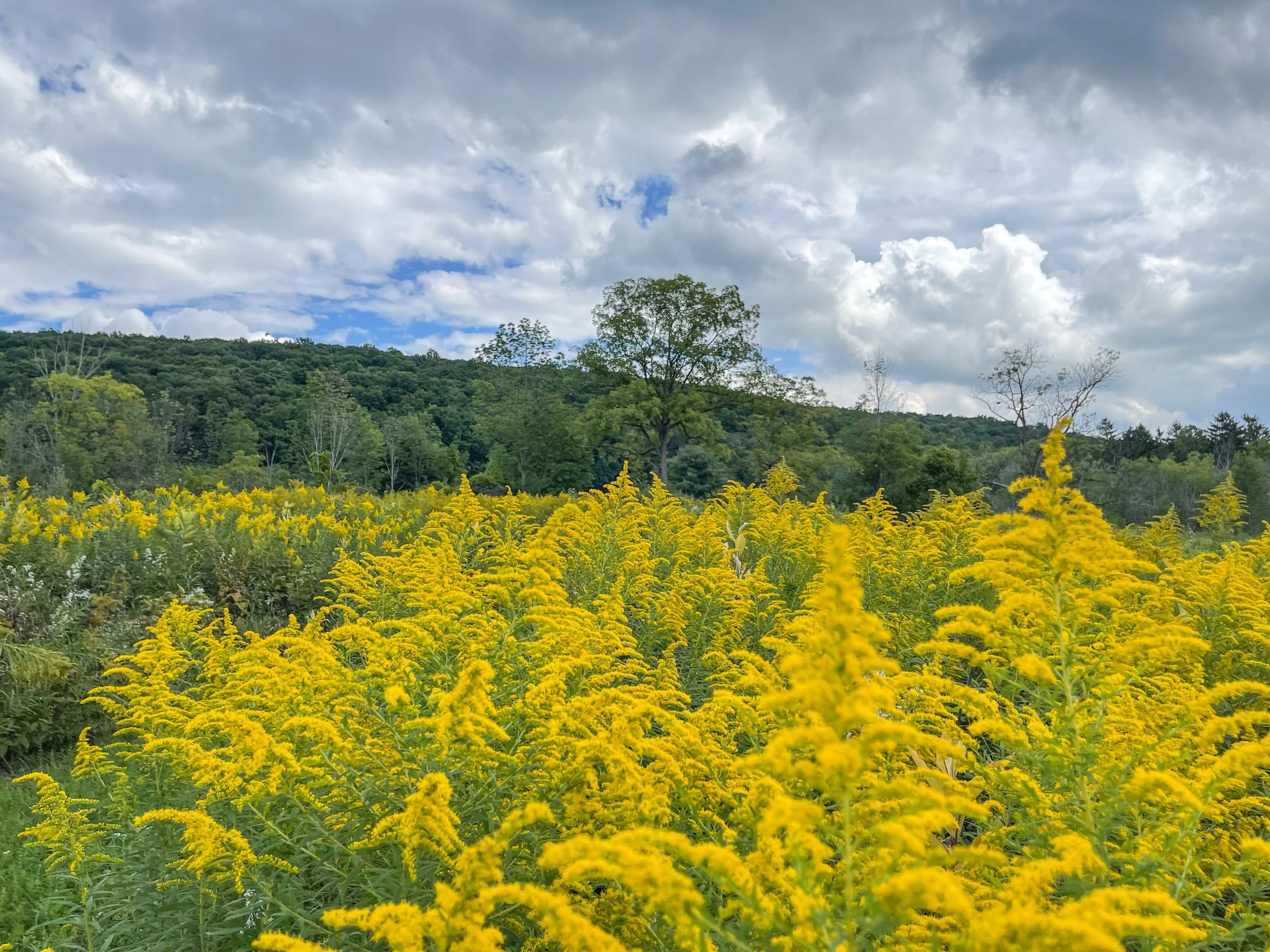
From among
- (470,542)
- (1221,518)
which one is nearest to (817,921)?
(470,542)

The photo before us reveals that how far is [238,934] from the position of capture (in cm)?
221

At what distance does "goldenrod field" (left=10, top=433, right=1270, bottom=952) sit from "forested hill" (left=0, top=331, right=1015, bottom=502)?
20.1 m

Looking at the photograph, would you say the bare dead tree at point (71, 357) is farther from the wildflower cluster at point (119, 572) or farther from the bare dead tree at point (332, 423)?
the wildflower cluster at point (119, 572)

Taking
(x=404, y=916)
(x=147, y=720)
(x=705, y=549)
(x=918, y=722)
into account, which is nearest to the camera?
(x=404, y=916)

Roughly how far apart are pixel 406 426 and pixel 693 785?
55398 mm

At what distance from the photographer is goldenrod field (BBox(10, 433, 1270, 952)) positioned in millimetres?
1306

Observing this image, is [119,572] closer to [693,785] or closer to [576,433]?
[693,785]

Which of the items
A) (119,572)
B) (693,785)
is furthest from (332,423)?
(693,785)

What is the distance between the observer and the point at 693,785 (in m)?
2.13

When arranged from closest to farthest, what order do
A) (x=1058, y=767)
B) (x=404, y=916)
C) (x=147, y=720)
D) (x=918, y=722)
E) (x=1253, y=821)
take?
(x=404, y=916)
(x=1058, y=767)
(x=1253, y=821)
(x=918, y=722)
(x=147, y=720)

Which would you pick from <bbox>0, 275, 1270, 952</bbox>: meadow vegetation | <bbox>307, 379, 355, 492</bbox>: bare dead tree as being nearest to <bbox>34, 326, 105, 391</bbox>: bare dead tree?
<bbox>307, 379, 355, 492</bbox>: bare dead tree

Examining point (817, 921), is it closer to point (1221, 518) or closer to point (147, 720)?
point (147, 720)

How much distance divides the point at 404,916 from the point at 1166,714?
7.99 ft

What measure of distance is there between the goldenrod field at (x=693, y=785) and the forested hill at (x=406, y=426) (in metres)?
20.1
